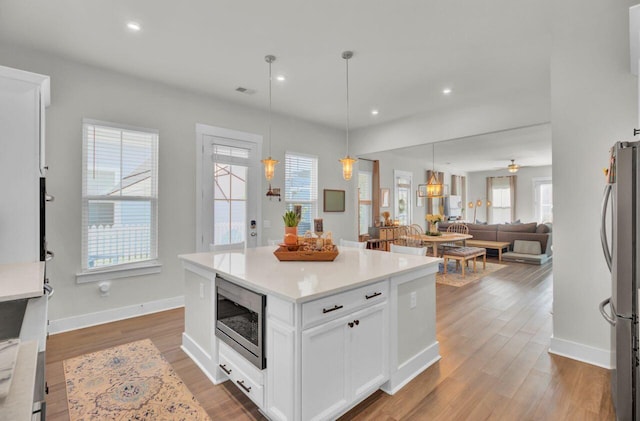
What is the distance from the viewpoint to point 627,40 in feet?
7.73

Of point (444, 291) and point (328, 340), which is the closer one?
point (328, 340)

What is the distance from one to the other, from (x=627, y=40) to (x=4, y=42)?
5.38 metres

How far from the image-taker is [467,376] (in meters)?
2.38

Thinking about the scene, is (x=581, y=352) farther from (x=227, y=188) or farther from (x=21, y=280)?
Result: (x=227, y=188)

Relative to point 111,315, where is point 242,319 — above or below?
above

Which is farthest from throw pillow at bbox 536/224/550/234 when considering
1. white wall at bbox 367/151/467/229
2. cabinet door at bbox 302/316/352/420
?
cabinet door at bbox 302/316/352/420

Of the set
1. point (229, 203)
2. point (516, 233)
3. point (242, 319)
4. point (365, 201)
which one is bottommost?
point (242, 319)

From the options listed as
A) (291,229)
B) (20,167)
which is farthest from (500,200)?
(20,167)

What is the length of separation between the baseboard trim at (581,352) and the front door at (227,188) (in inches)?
141

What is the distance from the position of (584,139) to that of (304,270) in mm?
2573

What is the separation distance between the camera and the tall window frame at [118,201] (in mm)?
3361

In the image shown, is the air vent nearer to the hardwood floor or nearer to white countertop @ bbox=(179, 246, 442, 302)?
white countertop @ bbox=(179, 246, 442, 302)

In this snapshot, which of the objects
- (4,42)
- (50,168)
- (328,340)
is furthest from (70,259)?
(328,340)

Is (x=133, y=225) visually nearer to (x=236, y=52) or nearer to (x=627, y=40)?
(x=236, y=52)
